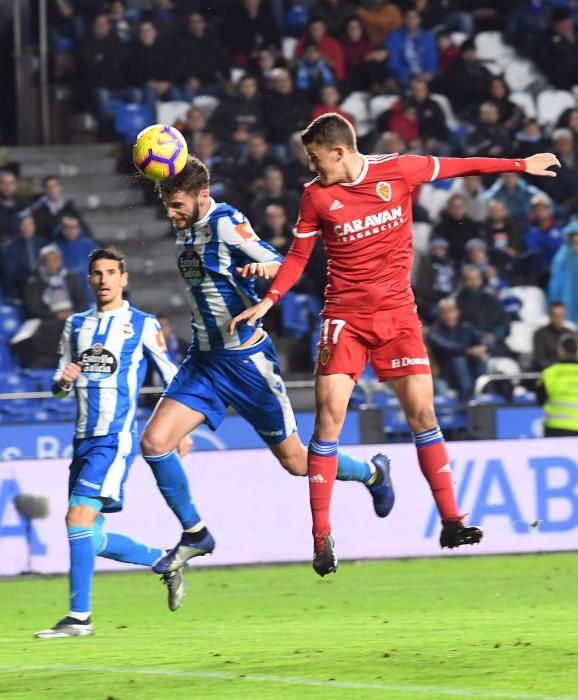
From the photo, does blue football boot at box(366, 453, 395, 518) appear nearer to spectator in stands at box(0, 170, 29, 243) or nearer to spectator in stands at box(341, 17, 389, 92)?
spectator in stands at box(0, 170, 29, 243)

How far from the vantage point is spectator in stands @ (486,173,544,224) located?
16.5 meters

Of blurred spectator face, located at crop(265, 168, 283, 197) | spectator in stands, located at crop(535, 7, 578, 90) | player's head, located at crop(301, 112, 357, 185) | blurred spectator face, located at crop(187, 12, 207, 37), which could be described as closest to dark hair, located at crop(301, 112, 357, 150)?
player's head, located at crop(301, 112, 357, 185)

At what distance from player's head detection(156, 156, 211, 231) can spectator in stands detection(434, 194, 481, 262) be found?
8253 mm

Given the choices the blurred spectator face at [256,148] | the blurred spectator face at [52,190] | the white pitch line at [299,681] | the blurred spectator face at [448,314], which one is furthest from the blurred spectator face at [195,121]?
the white pitch line at [299,681]

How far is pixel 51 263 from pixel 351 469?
737cm

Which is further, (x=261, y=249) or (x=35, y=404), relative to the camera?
(x=35, y=404)

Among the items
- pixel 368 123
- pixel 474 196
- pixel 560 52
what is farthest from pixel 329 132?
pixel 560 52

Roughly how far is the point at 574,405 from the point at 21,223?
594cm

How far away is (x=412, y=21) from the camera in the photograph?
18016mm

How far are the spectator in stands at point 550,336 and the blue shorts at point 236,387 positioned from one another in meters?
7.00

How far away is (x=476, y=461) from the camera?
12.2m

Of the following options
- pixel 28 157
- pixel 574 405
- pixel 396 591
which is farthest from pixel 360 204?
pixel 28 157

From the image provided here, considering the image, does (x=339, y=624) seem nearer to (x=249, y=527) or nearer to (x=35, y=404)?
(x=249, y=527)

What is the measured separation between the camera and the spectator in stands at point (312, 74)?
1719 centimetres
